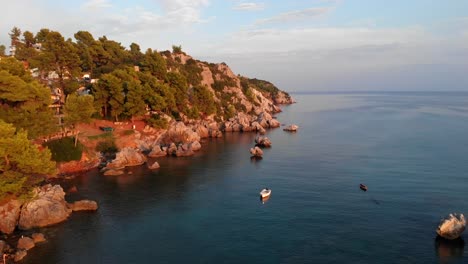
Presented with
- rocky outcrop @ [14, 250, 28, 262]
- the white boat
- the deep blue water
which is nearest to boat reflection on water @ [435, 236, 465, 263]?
the deep blue water

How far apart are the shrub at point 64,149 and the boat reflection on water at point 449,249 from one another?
6031 cm

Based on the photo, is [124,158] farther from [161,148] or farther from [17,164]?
[17,164]

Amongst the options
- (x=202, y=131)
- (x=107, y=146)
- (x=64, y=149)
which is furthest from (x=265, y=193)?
(x=202, y=131)

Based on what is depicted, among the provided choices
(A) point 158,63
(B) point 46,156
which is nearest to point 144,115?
(A) point 158,63

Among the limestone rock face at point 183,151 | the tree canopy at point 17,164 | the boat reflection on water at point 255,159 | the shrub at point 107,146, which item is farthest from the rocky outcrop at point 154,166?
the tree canopy at point 17,164

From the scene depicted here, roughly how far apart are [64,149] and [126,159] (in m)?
11.5

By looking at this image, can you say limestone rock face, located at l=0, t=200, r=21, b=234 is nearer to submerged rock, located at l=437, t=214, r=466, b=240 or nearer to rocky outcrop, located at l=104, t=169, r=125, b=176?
rocky outcrop, located at l=104, t=169, r=125, b=176

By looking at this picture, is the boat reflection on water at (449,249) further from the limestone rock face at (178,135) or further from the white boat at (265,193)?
the limestone rock face at (178,135)

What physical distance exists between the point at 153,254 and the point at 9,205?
20.1 meters

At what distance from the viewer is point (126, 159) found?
73625 millimetres

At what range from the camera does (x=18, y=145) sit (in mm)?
44125

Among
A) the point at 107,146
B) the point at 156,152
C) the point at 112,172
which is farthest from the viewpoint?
the point at 156,152

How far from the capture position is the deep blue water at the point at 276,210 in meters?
38.0

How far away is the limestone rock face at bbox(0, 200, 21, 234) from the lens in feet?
140
